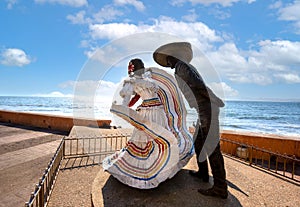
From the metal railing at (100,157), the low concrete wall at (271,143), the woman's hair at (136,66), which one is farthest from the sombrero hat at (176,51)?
the low concrete wall at (271,143)

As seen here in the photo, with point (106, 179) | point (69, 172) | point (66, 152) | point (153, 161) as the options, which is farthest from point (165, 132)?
point (66, 152)

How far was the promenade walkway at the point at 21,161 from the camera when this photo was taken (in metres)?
4.25

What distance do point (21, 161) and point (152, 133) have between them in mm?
5109

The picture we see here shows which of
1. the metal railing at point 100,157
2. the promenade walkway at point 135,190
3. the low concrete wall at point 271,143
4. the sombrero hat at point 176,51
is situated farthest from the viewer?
the low concrete wall at point 271,143

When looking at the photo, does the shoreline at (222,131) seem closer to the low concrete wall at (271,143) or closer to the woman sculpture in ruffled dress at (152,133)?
the low concrete wall at (271,143)

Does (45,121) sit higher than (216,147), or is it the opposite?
(216,147)

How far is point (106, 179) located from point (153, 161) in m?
1.38

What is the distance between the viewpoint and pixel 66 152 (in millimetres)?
6684

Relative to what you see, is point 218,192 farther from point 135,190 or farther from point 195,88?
point 195,88

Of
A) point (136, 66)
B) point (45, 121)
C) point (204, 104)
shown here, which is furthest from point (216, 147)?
point (45, 121)

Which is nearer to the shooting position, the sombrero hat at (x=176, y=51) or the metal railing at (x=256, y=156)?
the sombrero hat at (x=176, y=51)

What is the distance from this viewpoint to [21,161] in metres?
Result: 6.26

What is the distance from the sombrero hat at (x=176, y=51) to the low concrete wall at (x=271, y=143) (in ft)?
17.1

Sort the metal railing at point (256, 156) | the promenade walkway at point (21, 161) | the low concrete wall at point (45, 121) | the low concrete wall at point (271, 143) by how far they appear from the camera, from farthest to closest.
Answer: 1. the low concrete wall at point (45, 121)
2. the low concrete wall at point (271, 143)
3. the metal railing at point (256, 156)
4. the promenade walkway at point (21, 161)
